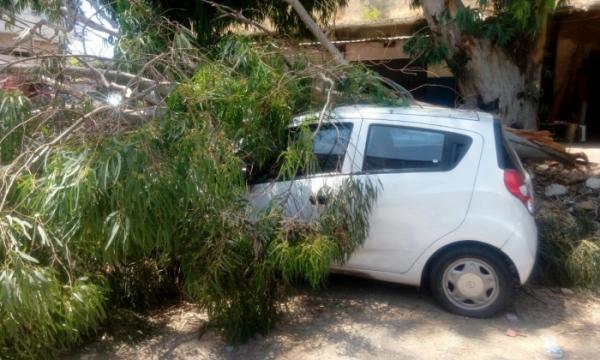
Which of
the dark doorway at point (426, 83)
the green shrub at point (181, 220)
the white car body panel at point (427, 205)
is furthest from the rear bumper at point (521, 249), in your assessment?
the dark doorway at point (426, 83)

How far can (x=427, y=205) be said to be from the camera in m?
4.77

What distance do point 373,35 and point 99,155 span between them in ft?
33.5

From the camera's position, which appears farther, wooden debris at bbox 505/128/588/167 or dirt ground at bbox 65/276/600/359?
wooden debris at bbox 505/128/588/167

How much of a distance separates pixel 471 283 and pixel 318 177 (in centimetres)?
152

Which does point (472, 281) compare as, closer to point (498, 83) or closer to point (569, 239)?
point (569, 239)

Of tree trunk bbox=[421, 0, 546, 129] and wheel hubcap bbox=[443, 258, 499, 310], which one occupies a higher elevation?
tree trunk bbox=[421, 0, 546, 129]

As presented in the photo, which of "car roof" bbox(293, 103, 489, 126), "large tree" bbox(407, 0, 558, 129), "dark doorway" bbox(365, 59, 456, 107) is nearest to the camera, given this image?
"car roof" bbox(293, 103, 489, 126)

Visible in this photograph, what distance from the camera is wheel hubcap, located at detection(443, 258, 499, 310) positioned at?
479cm

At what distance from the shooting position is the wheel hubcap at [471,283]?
15.7 feet

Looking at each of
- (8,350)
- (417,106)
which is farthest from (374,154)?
(8,350)

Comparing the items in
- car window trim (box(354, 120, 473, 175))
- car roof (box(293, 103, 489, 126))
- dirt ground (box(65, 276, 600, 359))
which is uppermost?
car roof (box(293, 103, 489, 126))

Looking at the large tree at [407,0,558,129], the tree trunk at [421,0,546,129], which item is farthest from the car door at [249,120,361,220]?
the tree trunk at [421,0,546,129]

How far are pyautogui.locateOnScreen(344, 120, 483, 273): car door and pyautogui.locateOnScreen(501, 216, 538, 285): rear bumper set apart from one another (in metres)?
0.42

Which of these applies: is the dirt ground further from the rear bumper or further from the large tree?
the large tree
